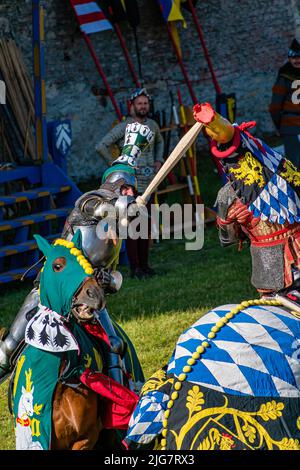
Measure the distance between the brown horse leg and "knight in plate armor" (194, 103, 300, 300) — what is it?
52.6 inches

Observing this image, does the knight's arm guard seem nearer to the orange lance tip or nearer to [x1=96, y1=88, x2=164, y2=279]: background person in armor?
Result: the orange lance tip

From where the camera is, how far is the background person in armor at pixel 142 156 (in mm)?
9102

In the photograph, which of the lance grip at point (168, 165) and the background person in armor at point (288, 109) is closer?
the lance grip at point (168, 165)

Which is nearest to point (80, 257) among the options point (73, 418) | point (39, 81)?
point (73, 418)

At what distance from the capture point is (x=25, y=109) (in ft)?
34.1

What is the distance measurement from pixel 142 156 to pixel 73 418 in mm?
5342

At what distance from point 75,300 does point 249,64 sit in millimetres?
10984

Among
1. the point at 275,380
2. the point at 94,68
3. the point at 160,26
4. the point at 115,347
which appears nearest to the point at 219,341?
the point at 275,380

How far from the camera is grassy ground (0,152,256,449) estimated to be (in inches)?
290

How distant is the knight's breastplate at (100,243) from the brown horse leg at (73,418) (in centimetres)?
60

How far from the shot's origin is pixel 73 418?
4129mm

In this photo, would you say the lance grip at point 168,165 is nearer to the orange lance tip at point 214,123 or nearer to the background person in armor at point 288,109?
the orange lance tip at point 214,123

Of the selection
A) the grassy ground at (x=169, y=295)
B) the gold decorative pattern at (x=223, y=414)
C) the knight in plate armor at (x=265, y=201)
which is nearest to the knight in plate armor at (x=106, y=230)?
the knight in plate armor at (x=265, y=201)

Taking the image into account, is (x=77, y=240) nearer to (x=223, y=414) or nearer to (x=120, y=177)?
(x=120, y=177)
